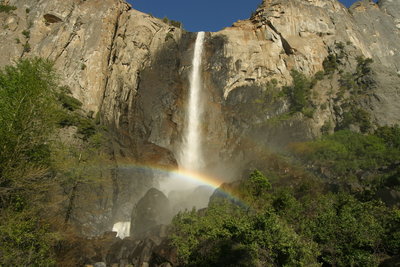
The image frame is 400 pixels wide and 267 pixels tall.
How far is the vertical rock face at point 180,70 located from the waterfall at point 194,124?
1.02 metres

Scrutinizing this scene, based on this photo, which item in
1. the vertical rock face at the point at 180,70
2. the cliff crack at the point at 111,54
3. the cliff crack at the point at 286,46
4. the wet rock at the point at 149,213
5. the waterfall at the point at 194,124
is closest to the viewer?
the wet rock at the point at 149,213

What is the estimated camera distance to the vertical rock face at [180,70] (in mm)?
45656

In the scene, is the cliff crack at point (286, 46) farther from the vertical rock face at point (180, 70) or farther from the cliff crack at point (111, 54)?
the cliff crack at point (111, 54)

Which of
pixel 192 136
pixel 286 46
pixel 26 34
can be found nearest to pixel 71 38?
pixel 26 34

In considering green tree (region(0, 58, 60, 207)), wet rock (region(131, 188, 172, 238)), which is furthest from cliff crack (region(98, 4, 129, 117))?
green tree (region(0, 58, 60, 207))

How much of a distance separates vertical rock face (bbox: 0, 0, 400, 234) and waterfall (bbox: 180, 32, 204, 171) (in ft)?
3.36

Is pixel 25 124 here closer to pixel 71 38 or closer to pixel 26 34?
pixel 71 38

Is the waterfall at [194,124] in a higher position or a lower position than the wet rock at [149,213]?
higher

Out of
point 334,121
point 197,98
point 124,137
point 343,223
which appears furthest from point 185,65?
point 343,223

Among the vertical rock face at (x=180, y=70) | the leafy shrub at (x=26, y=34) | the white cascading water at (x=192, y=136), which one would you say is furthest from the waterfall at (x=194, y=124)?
the leafy shrub at (x=26, y=34)

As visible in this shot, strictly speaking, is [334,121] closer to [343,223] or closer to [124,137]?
[124,137]

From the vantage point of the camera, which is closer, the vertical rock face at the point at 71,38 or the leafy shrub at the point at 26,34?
the vertical rock face at the point at 71,38

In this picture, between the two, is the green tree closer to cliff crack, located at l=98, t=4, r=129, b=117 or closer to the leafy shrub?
cliff crack, located at l=98, t=4, r=129, b=117

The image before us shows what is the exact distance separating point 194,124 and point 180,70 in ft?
33.7
